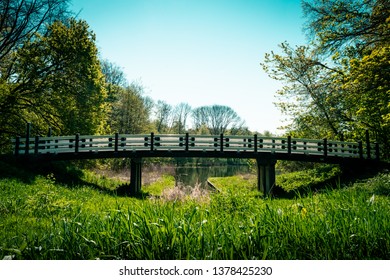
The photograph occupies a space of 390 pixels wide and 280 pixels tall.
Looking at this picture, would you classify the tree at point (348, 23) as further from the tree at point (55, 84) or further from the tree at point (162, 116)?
the tree at point (162, 116)

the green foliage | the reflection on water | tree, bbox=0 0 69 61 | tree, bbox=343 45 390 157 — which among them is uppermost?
tree, bbox=0 0 69 61

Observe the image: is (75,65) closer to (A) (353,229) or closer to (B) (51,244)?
(B) (51,244)

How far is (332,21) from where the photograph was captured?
1049 centimetres

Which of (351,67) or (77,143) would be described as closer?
(351,67)

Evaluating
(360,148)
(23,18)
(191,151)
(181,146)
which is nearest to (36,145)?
(23,18)

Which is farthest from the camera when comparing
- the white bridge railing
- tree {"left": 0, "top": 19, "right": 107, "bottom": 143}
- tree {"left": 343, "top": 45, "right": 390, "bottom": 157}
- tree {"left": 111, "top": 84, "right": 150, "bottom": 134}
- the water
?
tree {"left": 111, "top": 84, "right": 150, "bottom": 134}

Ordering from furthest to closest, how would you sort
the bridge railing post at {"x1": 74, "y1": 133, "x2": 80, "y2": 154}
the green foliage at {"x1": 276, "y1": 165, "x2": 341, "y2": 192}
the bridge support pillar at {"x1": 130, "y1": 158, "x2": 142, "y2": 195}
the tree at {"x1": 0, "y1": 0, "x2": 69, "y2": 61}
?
the green foliage at {"x1": 276, "y1": 165, "x2": 341, "y2": 192}
the bridge support pillar at {"x1": 130, "y1": 158, "x2": 142, "y2": 195}
the bridge railing post at {"x1": 74, "y1": 133, "x2": 80, "y2": 154}
the tree at {"x1": 0, "y1": 0, "x2": 69, "y2": 61}

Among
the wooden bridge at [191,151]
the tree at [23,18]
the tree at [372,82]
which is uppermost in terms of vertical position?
the tree at [23,18]

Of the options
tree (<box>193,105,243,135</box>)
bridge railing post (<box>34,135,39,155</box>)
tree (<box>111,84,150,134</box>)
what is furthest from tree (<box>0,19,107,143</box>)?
tree (<box>193,105,243,135</box>)

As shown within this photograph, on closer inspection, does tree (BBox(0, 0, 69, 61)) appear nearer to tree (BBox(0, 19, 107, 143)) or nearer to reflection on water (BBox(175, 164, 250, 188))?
tree (BBox(0, 19, 107, 143))

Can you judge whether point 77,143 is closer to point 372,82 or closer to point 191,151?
point 191,151

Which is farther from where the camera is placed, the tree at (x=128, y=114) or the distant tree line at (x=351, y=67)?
the tree at (x=128, y=114)

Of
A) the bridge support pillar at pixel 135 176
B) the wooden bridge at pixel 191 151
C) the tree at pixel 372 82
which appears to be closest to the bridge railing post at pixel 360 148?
the wooden bridge at pixel 191 151
